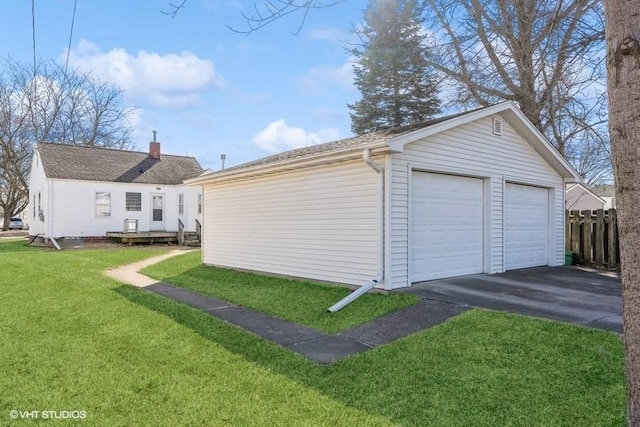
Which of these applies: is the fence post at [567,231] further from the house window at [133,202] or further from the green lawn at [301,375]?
the house window at [133,202]

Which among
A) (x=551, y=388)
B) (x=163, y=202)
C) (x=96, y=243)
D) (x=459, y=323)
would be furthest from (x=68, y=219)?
(x=551, y=388)

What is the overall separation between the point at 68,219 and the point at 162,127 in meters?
8.26

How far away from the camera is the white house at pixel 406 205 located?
808cm

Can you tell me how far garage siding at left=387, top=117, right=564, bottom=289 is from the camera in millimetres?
8031

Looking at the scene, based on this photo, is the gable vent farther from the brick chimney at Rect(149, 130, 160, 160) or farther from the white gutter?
the brick chimney at Rect(149, 130, 160, 160)

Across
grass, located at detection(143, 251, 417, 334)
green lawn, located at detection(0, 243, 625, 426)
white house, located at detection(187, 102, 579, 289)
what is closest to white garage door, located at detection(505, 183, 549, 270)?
white house, located at detection(187, 102, 579, 289)

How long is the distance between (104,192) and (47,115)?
53.0 feet

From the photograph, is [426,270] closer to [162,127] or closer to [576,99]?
[576,99]

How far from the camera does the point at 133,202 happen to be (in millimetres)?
21750

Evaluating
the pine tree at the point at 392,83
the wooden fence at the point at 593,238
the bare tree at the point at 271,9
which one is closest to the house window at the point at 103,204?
the pine tree at the point at 392,83

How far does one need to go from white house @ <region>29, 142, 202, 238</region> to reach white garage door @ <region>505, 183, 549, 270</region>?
15.7 meters

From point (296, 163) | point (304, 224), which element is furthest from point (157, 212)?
point (296, 163)

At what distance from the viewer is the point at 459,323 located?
5.89 m

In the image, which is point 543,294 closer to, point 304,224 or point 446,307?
point 446,307
